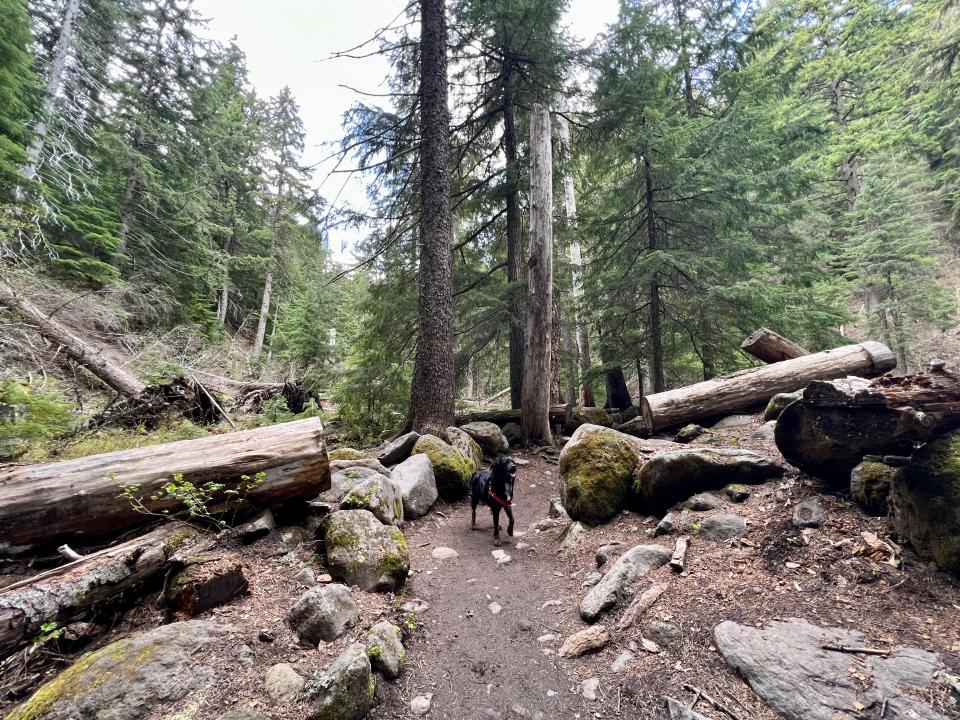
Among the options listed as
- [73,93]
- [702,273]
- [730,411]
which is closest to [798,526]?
[730,411]

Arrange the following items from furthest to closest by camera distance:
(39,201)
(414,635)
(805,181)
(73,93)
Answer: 1. (73,93)
2. (39,201)
3. (805,181)
4. (414,635)

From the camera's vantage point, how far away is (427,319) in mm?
7531

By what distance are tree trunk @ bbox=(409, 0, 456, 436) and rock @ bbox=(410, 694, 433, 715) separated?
199 inches

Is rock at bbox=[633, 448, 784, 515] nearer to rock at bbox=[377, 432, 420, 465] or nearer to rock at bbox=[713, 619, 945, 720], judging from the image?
rock at bbox=[713, 619, 945, 720]

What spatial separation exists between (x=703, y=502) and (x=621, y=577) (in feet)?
4.73

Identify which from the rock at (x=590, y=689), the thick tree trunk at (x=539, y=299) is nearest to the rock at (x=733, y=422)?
the thick tree trunk at (x=539, y=299)

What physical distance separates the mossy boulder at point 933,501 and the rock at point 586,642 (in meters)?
2.27

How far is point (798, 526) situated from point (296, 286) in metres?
26.4

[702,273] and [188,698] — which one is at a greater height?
[702,273]

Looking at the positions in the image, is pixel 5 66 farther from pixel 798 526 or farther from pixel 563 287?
pixel 798 526

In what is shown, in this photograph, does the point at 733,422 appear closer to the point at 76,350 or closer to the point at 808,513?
the point at 808,513

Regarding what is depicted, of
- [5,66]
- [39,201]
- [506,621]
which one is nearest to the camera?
[506,621]

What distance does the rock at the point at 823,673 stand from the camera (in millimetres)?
1827

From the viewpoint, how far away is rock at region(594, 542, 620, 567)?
12.7 feet
